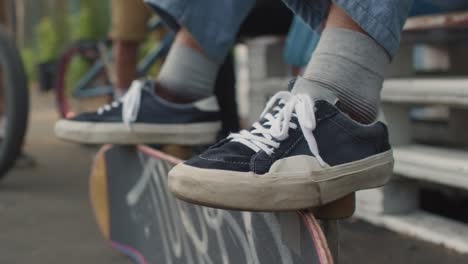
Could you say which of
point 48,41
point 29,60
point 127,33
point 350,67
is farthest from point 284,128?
point 29,60

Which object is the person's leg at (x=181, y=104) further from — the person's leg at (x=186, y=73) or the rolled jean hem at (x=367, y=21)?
the rolled jean hem at (x=367, y=21)

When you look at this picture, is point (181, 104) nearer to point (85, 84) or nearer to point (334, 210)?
point (334, 210)

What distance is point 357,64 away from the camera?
0.82 meters

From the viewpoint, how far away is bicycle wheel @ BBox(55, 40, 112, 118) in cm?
333

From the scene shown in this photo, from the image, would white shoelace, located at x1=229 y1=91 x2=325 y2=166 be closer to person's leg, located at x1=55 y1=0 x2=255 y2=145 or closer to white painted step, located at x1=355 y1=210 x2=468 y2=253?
person's leg, located at x1=55 y1=0 x2=255 y2=145

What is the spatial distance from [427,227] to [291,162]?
0.72 meters

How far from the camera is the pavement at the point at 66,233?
47.8 inches

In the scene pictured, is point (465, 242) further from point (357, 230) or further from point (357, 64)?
point (357, 64)

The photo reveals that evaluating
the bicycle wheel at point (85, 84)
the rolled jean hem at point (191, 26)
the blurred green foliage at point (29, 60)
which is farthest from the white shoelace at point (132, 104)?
the blurred green foliage at point (29, 60)

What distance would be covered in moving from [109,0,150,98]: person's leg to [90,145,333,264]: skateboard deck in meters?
0.73

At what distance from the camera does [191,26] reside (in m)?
1.11

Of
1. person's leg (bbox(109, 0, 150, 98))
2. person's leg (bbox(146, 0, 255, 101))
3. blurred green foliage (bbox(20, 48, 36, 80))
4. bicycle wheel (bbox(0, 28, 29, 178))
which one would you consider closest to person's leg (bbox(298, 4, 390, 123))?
person's leg (bbox(146, 0, 255, 101))

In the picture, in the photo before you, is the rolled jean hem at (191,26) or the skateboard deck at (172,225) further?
the rolled jean hem at (191,26)

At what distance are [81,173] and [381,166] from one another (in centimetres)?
171
